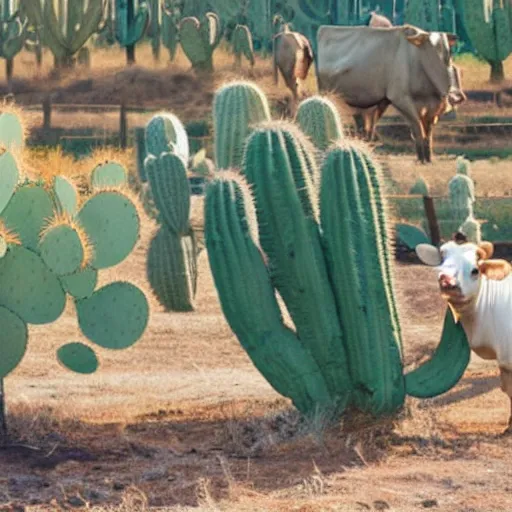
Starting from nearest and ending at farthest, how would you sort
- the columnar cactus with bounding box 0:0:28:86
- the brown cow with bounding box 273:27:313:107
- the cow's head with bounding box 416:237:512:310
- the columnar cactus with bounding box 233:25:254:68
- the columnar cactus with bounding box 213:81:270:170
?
the cow's head with bounding box 416:237:512:310, the columnar cactus with bounding box 213:81:270:170, the brown cow with bounding box 273:27:313:107, the columnar cactus with bounding box 0:0:28:86, the columnar cactus with bounding box 233:25:254:68

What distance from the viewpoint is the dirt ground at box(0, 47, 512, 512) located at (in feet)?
24.7

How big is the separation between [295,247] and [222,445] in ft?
3.37

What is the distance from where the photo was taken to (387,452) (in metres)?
8.41

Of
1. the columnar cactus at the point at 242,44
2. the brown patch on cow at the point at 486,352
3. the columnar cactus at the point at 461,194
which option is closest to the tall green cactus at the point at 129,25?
the columnar cactus at the point at 242,44

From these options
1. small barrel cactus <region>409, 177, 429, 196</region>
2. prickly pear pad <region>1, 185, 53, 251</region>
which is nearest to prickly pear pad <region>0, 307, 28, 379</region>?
prickly pear pad <region>1, 185, 53, 251</region>

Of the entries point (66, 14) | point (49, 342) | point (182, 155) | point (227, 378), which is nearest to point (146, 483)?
point (227, 378)

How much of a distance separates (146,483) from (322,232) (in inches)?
66.2

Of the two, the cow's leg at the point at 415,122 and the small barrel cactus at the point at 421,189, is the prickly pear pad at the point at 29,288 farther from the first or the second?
the cow's leg at the point at 415,122

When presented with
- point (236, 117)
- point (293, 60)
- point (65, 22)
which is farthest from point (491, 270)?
point (65, 22)

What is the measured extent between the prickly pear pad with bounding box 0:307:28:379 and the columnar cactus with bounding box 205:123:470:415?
965 mm

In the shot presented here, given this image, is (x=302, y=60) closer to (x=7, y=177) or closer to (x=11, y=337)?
(x=11, y=337)

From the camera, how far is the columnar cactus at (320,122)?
10.7m

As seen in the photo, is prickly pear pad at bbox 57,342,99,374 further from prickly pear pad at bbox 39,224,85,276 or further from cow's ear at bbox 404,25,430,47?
cow's ear at bbox 404,25,430,47

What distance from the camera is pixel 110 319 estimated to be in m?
8.79
